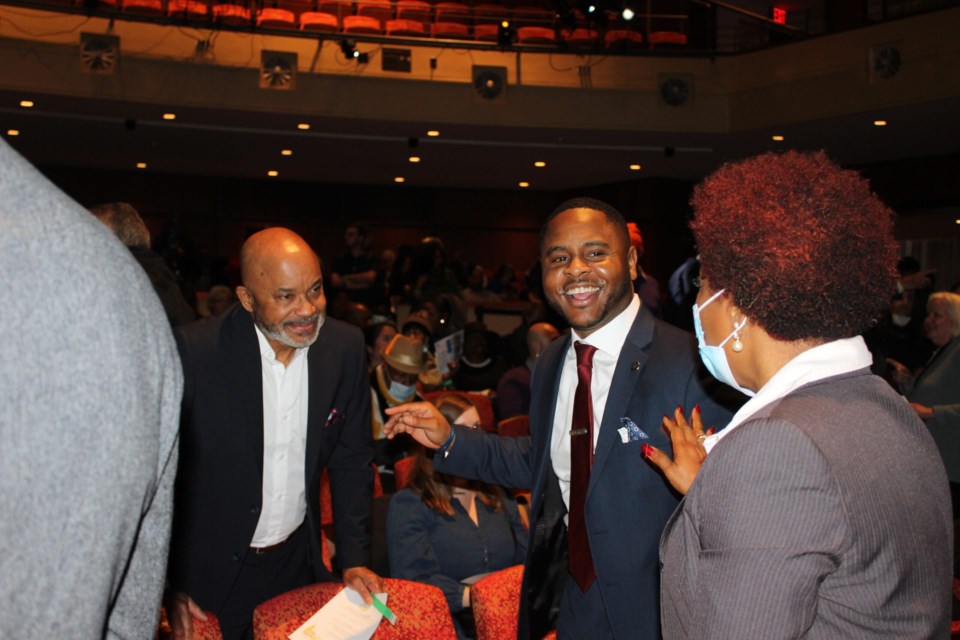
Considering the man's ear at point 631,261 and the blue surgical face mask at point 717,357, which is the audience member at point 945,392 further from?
the blue surgical face mask at point 717,357

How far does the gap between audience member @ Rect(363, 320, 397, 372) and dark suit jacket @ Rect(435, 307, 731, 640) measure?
11.2 ft

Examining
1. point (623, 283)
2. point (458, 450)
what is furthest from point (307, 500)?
point (623, 283)

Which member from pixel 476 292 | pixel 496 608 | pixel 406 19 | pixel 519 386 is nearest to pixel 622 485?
pixel 496 608

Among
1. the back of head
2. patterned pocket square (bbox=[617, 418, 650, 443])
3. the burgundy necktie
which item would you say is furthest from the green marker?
the back of head

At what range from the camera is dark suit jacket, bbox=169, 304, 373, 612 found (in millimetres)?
2572

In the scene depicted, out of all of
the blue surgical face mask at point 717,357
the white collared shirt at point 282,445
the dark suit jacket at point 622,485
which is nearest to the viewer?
the blue surgical face mask at point 717,357

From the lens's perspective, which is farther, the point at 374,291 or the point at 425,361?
the point at 374,291

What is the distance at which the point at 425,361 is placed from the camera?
5926mm

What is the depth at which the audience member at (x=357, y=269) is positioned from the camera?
32.1 feet

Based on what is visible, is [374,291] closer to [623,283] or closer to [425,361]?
[425,361]

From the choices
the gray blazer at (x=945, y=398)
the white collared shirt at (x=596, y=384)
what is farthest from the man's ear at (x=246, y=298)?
the gray blazer at (x=945, y=398)

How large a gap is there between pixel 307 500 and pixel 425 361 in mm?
3192

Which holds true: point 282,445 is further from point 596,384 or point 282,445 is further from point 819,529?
point 819,529

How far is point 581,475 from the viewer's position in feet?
7.26
